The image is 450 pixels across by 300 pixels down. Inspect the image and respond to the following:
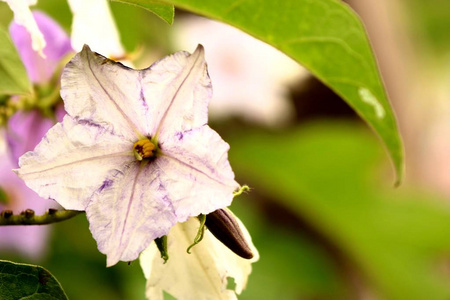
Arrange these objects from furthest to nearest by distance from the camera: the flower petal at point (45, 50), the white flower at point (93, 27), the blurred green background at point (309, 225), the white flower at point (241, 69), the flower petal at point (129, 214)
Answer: the white flower at point (241, 69) < the blurred green background at point (309, 225) < the flower petal at point (45, 50) < the white flower at point (93, 27) < the flower petal at point (129, 214)

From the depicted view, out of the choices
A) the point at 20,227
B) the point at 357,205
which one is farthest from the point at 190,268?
the point at 357,205

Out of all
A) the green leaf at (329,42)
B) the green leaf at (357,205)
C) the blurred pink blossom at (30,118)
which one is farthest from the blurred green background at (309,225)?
the green leaf at (329,42)

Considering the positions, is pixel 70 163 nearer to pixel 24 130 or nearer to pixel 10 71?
pixel 10 71

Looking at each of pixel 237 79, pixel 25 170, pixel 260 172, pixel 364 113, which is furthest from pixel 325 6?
pixel 237 79

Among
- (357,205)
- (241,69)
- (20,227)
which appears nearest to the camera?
(20,227)

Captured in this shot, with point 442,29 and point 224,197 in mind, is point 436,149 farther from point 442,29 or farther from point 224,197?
point 224,197

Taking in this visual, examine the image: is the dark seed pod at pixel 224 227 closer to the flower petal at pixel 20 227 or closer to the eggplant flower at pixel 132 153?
the eggplant flower at pixel 132 153
